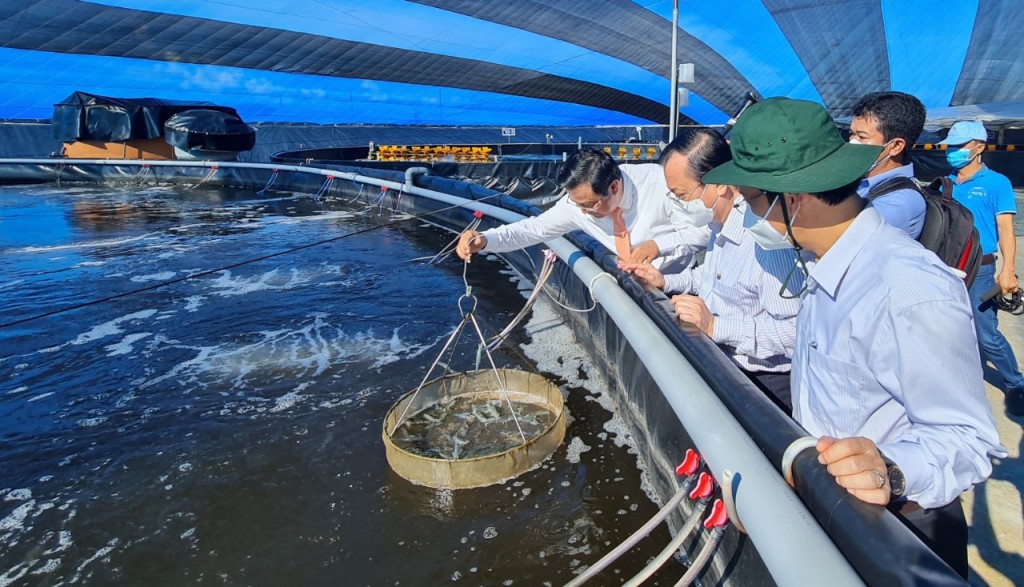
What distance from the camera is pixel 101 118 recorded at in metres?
16.2

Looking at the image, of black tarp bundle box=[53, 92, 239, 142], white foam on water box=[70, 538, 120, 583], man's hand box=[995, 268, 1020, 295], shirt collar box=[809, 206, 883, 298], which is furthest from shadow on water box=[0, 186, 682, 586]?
black tarp bundle box=[53, 92, 239, 142]

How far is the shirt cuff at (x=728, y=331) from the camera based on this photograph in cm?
219

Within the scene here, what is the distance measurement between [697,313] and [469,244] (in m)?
1.67

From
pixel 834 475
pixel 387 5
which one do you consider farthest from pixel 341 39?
pixel 834 475

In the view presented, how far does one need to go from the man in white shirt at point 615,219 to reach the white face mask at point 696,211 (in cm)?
15

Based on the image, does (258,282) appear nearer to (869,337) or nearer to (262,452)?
(262,452)

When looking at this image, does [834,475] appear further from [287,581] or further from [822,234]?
[287,581]

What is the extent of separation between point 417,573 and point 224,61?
23241mm

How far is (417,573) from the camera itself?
7.32ft

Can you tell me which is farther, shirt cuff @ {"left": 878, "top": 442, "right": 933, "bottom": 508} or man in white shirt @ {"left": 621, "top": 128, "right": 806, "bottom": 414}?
man in white shirt @ {"left": 621, "top": 128, "right": 806, "bottom": 414}

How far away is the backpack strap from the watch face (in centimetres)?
164

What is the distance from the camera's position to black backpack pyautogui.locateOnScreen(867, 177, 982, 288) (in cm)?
235

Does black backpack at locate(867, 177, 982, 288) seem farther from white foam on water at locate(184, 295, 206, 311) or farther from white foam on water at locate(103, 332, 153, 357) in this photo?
white foam on water at locate(184, 295, 206, 311)

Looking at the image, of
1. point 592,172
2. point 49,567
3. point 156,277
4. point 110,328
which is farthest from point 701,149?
point 156,277
